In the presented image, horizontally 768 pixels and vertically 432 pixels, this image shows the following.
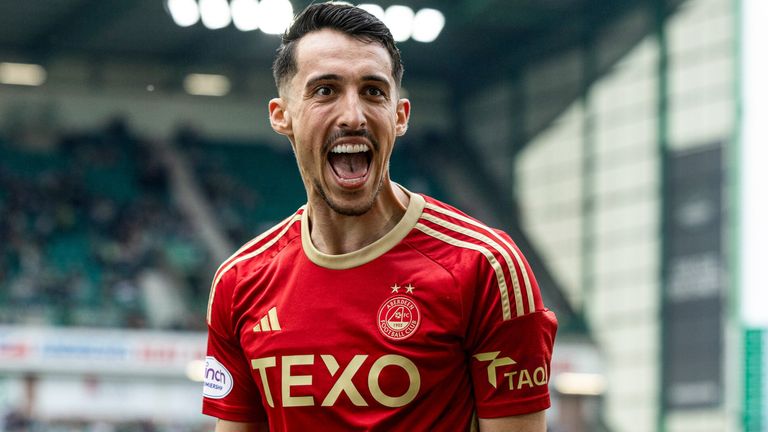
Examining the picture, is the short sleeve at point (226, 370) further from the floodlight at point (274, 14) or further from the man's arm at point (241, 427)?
the floodlight at point (274, 14)

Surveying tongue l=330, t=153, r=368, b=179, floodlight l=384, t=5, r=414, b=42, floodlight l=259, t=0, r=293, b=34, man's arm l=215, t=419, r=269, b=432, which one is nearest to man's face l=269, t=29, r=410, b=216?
tongue l=330, t=153, r=368, b=179

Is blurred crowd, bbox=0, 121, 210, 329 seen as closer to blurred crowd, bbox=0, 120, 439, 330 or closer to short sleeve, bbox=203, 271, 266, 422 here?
blurred crowd, bbox=0, 120, 439, 330

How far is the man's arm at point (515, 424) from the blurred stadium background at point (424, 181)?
2088cm

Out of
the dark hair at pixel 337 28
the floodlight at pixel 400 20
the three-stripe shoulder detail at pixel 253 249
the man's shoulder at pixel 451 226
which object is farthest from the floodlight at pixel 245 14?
the man's shoulder at pixel 451 226

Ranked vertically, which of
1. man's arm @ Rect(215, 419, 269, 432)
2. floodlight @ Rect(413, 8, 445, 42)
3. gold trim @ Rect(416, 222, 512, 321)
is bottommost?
man's arm @ Rect(215, 419, 269, 432)

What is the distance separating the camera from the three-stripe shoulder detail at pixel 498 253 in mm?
3221

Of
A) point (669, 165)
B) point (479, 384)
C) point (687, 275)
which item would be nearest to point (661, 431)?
point (687, 275)

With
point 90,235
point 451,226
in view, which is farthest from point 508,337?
point 90,235

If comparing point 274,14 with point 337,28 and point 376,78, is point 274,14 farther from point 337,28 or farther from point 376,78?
point 376,78

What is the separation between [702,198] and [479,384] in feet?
81.7

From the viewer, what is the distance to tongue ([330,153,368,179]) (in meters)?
3.34

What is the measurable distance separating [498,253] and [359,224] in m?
0.42

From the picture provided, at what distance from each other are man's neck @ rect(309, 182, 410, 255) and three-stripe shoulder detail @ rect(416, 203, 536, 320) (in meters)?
0.10

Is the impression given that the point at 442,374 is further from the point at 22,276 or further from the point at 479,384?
the point at 22,276
